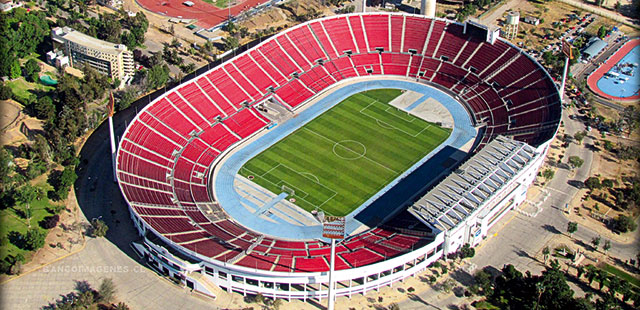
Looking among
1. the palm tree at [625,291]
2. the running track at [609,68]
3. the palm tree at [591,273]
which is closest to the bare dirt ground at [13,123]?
the palm tree at [591,273]

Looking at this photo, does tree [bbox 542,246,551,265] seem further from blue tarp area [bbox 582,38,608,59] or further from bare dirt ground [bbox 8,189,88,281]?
bare dirt ground [bbox 8,189,88,281]

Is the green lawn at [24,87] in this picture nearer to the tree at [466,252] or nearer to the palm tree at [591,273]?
the tree at [466,252]

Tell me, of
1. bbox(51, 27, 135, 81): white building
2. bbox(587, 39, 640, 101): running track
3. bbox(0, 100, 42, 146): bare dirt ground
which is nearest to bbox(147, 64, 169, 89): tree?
bbox(51, 27, 135, 81): white building

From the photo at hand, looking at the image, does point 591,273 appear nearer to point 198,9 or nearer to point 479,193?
point 479,193

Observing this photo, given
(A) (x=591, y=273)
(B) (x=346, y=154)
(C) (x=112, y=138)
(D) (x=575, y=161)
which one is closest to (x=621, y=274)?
(A) (x=591, y=273)

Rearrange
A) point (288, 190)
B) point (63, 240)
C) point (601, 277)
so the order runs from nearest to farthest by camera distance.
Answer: point (601, 277) < point (63, 240) < point (288, 190)

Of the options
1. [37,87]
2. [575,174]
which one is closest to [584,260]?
[575,174]
